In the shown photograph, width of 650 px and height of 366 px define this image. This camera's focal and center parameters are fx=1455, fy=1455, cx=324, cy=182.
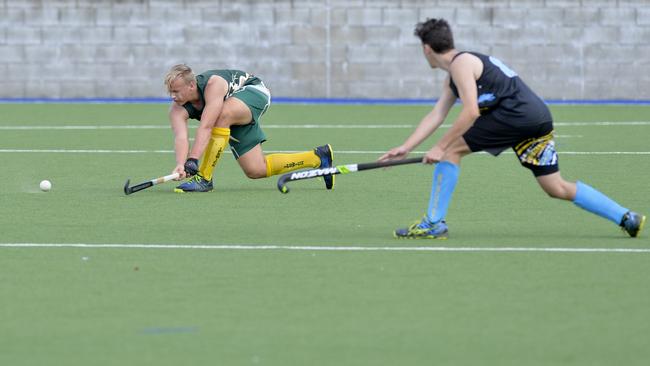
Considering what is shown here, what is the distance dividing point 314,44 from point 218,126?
40.6 feet

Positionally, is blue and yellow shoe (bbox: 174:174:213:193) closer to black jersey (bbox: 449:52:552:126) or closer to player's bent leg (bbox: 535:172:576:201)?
black jersey (bbox: 449:52:552:126)

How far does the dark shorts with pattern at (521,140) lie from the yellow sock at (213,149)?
3.16m

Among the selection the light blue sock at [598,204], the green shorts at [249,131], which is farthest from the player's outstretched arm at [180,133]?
the light blue sock at [598,204]

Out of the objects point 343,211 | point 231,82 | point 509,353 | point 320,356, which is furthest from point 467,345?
point 231,82

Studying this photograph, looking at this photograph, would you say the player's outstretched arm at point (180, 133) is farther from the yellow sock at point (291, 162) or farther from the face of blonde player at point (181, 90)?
the yellow sock at point (291, 162)

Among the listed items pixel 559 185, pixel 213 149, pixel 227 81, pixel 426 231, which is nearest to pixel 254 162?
pixel 213 149

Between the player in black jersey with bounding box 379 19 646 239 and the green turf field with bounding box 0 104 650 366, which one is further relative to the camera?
the player in black jersey with bounding box 379 19 646 239

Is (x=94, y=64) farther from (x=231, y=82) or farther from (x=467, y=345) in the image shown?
(x=467, y=345)

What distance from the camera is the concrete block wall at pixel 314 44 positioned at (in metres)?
23.0

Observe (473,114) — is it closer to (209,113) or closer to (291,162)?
(209,113)

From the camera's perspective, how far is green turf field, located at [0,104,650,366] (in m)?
5.63

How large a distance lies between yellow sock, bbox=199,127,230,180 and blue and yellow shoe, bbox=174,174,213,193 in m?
0.04

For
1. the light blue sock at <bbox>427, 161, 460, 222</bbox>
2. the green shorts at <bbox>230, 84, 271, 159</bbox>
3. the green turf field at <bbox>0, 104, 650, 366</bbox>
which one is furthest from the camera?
the green shorts at <bbox>230, 84, 271, 159</bbox>

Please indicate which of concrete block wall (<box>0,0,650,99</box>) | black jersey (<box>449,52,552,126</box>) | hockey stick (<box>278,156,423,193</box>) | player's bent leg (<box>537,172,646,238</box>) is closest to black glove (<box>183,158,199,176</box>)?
hockey stick (<box>278,156,423,193</box>)
